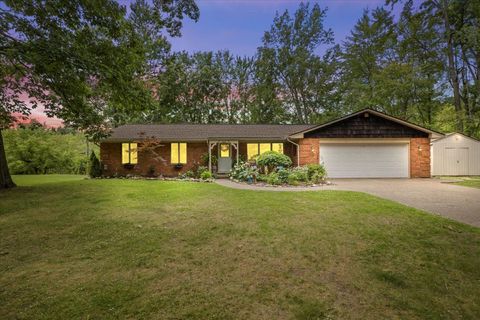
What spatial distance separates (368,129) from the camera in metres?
14.8

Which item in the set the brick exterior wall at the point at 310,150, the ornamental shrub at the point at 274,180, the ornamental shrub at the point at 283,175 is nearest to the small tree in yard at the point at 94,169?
the ornamental shrub at the point at 274,180

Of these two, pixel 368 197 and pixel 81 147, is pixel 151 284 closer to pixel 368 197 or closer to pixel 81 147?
pixel 368 197

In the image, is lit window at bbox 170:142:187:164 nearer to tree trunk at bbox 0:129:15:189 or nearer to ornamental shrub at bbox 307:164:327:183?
tree trunk at bbox 0:129:15:189

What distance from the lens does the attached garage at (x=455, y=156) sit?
15914 millimetres

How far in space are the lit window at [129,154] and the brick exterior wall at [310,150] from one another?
36.7ft

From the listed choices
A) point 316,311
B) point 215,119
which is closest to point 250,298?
point 316,311

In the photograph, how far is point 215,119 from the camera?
32.2 m

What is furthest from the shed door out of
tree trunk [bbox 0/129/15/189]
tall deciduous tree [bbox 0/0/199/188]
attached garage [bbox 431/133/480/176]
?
tree trunk [bbox 0/129/15/189]

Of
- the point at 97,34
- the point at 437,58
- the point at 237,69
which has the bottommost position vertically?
the point at 97,34

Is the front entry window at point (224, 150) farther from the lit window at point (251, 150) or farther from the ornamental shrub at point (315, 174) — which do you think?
the ornamental shrub at point (315, 174)

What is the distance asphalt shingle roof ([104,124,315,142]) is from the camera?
1575 centimetres

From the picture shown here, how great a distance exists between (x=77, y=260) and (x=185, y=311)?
2.49 metres

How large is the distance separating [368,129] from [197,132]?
38.1ft

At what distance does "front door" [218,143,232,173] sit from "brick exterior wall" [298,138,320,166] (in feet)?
16.1
